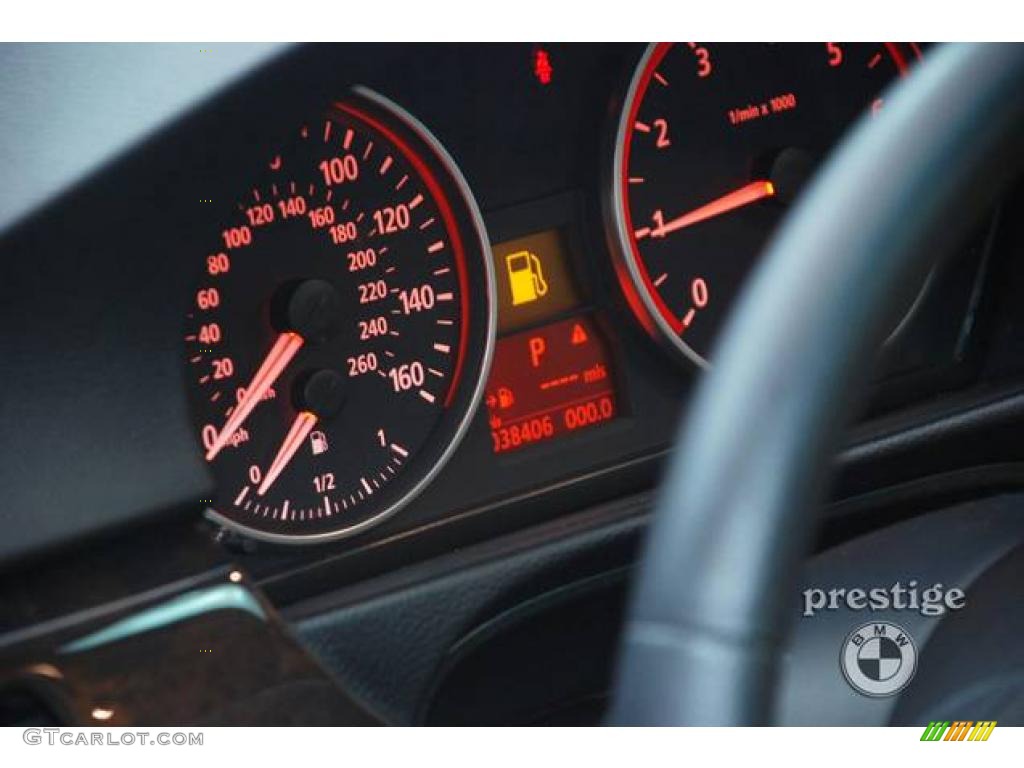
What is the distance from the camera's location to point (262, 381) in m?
1.73

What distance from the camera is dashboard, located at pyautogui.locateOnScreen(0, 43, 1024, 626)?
1.31 meters

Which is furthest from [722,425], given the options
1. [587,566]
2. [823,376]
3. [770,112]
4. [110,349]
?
[770,112]

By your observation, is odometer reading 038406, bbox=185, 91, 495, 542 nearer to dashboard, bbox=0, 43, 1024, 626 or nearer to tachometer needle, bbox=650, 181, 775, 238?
dashboard, bbox=0, 43, 1024, 626

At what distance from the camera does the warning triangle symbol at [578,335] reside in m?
2.00

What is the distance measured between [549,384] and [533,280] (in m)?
0.11

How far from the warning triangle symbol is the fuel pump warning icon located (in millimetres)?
56

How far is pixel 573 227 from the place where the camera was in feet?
6.56
